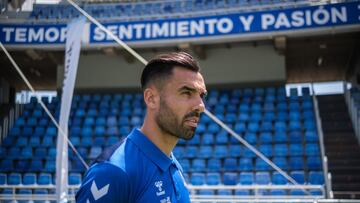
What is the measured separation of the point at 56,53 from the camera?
14.1m

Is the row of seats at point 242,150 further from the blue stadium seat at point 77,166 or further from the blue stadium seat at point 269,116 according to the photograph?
the blue stadium seat at point 77,166

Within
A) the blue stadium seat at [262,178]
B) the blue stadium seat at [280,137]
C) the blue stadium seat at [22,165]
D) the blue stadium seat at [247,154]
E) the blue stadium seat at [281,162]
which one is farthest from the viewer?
the blue stadium seat at [22,165]

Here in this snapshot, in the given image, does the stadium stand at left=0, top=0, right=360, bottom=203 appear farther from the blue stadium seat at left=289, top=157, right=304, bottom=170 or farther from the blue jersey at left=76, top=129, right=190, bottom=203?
the blue jersey at left=76, top=129, right=190, bottom=203

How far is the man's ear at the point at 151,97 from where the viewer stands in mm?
1597

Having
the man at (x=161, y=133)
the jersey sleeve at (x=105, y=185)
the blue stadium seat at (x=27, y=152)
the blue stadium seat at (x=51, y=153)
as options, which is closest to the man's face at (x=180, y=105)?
the man at (x=161, y=133)

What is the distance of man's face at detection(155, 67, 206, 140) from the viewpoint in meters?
1.55

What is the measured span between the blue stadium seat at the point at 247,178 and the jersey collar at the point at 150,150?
8308 mm

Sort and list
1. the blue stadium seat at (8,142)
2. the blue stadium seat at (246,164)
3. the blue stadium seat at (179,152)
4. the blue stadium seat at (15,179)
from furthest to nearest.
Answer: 1. the blue stadium seat at (8,142)
2. the blue stadium seat at (179,152)
3. the blue stadium seat at (15,179)
4. the blue stadium seat at (246,164)

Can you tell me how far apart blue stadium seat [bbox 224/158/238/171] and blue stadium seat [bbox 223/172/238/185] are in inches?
21.6

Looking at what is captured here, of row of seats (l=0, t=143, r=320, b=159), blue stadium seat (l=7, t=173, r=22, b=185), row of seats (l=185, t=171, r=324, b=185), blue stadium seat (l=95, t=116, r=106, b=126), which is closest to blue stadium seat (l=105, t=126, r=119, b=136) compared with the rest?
row of seats (l=0, t=143, r=320, b=159)

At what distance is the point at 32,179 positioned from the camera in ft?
34.4

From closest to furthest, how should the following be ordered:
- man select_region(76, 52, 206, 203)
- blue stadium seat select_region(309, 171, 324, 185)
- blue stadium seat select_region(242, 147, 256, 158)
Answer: man select_region(76, 52, 206, 203)
blue stadium seat select_region(309, 171, 324, 185)
blue stadium seat select_region(242, 147, 256, 158)

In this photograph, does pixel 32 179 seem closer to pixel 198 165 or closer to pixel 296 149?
pixel 198 165

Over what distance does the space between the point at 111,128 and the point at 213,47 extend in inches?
165
